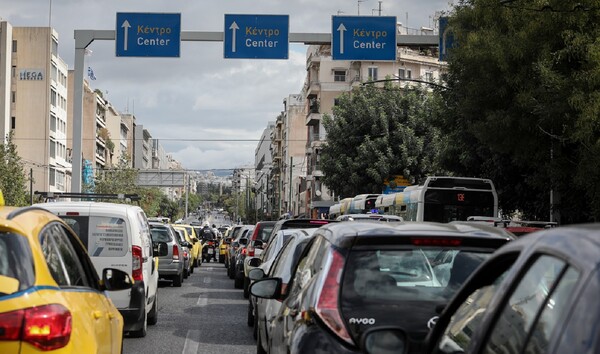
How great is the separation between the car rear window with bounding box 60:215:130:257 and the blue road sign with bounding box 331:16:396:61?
14.5m

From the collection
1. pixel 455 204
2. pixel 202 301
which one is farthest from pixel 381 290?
pixel 455 204

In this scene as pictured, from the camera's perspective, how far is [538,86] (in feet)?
71.4

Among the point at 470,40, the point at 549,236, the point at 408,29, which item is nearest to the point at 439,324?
the point at 549,236

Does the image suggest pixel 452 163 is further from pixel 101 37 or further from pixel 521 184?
pixel 101 37

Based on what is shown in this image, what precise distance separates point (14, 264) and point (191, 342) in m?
8.83

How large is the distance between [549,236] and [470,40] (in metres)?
20.6

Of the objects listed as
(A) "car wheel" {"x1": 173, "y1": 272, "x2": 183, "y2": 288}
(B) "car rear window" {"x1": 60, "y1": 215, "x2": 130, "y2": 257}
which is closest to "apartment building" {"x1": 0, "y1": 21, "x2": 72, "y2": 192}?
(A) "car wheel" {"x1": 173, "y1": 272, "x2": 183, "y2": 288}

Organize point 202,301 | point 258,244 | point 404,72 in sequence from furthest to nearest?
point 404,72 < point 258,244 < point 202,301

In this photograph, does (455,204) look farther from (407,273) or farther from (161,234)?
(407,273)

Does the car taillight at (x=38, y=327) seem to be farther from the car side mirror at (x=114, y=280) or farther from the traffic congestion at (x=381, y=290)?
the car side mirror at (x=114, y=280)

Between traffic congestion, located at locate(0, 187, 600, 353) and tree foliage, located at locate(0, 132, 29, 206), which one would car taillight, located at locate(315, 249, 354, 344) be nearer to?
traffic congestion, located at locate(0, 187, 600, 353)

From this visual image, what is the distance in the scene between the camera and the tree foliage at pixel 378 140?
54.7m

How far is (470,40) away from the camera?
23250mm

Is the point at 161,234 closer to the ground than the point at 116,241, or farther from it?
closer to the ground
